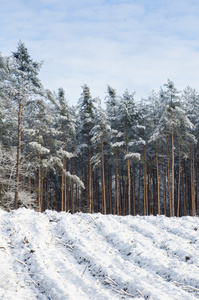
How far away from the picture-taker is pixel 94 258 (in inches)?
215

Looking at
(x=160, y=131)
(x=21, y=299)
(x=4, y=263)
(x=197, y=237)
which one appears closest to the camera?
(x=21, y=299)

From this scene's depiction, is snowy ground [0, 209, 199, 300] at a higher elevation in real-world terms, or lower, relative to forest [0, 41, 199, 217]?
lower

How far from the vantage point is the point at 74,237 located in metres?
6.41

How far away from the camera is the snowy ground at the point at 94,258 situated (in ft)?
14.6

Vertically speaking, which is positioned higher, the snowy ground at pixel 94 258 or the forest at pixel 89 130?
the forest at pixel 89 130

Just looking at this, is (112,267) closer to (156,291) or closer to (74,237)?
(156,291)

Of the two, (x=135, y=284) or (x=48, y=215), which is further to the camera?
(x=48, y=215)

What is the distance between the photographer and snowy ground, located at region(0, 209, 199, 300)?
Answer: 4.44m

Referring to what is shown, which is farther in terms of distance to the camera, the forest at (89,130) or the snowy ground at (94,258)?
the forest at (89,130)

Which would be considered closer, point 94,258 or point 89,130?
point 94,258

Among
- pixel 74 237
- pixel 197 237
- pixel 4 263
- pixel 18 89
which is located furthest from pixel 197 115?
pixel 4 263

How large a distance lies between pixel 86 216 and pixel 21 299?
4.17 metres

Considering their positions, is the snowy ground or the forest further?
the forest

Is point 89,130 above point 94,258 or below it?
above
